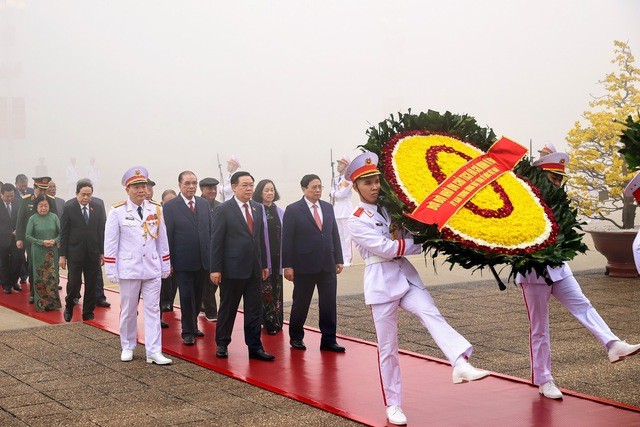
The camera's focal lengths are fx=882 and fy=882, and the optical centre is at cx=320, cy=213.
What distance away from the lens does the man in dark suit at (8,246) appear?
12273mm

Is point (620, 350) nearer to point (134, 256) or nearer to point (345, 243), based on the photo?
point (134, 256)

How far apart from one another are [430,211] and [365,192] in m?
0.60

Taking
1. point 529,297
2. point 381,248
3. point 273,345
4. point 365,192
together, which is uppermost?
point 365,192

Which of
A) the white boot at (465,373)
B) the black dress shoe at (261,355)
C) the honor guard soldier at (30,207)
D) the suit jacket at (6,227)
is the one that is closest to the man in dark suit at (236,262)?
the black dress shoe at (261,355)

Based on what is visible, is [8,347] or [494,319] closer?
[8,347]

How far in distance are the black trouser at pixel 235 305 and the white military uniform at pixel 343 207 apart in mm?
7178

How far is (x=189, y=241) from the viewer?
8.66 m

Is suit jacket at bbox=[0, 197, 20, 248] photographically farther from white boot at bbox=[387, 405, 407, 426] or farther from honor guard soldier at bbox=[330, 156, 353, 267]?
white boot at bbox=[387, 405, 407, 426]

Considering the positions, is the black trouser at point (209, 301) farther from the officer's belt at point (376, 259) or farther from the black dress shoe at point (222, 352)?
the officer's belt at point (376, 259)

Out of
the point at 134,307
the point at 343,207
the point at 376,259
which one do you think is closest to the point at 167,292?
the point at 134,307

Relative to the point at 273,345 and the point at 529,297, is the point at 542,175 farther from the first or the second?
the point at 273,345

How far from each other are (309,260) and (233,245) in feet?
2.35

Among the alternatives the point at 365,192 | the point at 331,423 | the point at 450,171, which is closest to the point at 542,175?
the point at 450,171

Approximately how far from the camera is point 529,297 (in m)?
5.96
